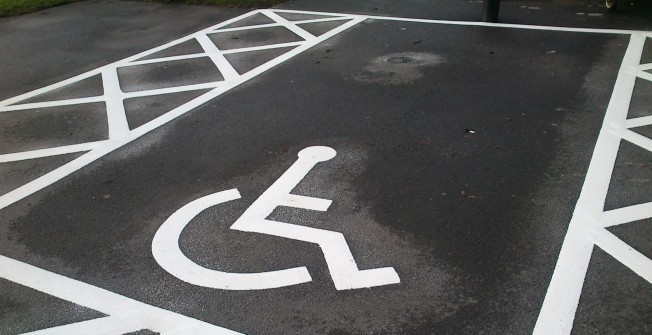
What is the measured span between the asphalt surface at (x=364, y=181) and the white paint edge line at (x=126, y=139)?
0.43 feet

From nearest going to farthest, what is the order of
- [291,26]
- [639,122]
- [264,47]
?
[639,122], [264,47], [291,26]

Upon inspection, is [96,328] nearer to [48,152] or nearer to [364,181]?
[364,181]

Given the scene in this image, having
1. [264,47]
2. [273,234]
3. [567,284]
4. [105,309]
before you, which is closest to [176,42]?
[264,47]

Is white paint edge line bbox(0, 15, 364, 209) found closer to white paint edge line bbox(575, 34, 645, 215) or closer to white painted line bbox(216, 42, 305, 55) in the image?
white painted line bbox(216, 42, 305, 55)

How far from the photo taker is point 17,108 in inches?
308

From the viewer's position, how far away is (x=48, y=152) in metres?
6.40

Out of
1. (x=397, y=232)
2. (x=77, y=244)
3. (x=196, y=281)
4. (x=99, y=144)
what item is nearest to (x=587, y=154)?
(x=397, y=232)

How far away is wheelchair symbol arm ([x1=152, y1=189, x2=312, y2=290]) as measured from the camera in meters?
4.05

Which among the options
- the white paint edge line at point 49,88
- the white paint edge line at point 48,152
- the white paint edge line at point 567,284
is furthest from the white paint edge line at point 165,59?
the white paint edge line at point 567,284

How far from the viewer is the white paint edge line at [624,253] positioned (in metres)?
3.98

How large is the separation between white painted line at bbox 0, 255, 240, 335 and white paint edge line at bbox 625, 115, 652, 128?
4.99 metres

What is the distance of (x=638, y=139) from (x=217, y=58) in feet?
20.9

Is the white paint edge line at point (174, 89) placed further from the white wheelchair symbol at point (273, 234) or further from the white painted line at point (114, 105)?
the white wheelchair symbol at point (273, 234)

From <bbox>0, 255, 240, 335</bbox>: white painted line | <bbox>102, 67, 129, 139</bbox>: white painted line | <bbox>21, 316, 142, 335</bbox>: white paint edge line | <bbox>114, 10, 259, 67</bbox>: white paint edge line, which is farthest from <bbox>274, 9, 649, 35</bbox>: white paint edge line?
<bbox>21, 316, 142, 335</bbox>: white paint edge line
